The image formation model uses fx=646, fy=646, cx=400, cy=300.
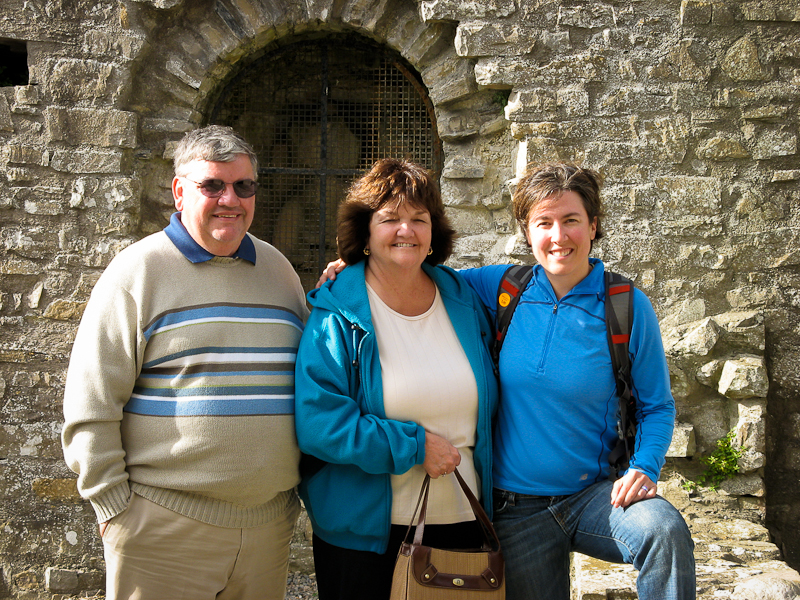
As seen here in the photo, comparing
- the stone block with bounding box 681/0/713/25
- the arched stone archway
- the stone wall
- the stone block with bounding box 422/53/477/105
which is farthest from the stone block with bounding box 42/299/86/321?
the stone block with bounding box 681/0/713/25

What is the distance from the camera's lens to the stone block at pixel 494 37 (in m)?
3.16

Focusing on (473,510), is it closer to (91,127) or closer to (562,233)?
(562,233)

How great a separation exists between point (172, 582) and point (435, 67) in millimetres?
2664

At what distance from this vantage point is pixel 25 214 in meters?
3.22

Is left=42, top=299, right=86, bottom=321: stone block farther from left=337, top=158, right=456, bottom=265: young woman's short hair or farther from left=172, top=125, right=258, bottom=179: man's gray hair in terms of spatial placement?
left=337, top=158, right=456, bottom=265: young woman's short hair

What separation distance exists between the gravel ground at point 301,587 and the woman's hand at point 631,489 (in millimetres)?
2087

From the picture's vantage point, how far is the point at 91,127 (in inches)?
127

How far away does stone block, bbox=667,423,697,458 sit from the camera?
3.06 meters

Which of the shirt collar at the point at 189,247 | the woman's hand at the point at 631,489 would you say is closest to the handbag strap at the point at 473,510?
the woman's hand at the point at 631,489

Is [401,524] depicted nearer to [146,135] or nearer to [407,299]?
[407,299]

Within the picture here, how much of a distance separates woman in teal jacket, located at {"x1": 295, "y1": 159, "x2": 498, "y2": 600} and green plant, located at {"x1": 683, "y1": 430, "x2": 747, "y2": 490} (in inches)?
67.8

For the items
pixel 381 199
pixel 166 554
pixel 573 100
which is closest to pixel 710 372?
pixel 573 100

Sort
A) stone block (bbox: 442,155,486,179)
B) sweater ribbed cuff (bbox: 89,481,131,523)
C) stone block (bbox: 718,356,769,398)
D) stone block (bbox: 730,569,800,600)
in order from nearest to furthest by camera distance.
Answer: sweater ribbed cuff (bbox: 89,481,131,523) → stone block (bbox: 730,569,800,600) → stone block (bbox: 718,356,769,398) → stone block (bbox: 442,155,486,179)

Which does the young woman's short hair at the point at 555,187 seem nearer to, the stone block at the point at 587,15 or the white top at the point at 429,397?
the white top at the point at 429,397
